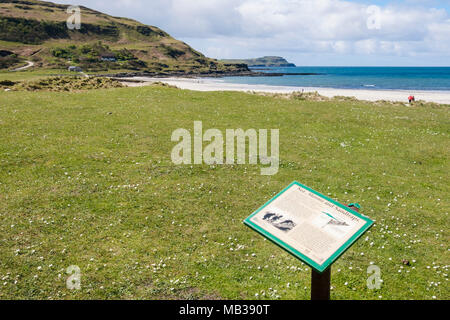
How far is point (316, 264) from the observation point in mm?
6410

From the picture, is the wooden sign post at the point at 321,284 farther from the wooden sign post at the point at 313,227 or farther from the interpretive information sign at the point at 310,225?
the interpretive information sign at the point at 310,225

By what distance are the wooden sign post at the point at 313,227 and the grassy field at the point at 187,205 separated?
340cm

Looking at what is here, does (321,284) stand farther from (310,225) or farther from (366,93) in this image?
(366,93)

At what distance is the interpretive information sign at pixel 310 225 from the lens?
671 cm

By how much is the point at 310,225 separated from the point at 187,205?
8.78 m

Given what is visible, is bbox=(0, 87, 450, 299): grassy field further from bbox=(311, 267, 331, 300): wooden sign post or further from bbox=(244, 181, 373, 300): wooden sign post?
bbox=(244, 181, 373, 300): wooden sign post

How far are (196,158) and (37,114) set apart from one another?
1735 centimetres

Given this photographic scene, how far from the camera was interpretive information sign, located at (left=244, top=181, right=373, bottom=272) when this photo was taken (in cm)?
671

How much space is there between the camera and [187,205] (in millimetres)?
15211

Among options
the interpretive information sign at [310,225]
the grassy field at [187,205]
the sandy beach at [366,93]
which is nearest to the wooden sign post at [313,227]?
the interpretive information sign at [310,225]

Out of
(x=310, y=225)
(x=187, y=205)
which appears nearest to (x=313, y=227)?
(x=310, y=225)

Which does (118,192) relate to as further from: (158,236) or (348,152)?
(348,152)

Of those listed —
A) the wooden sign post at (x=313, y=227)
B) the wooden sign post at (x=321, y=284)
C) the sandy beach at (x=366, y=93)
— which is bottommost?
the wooden sign post at (x=321, y=284)
